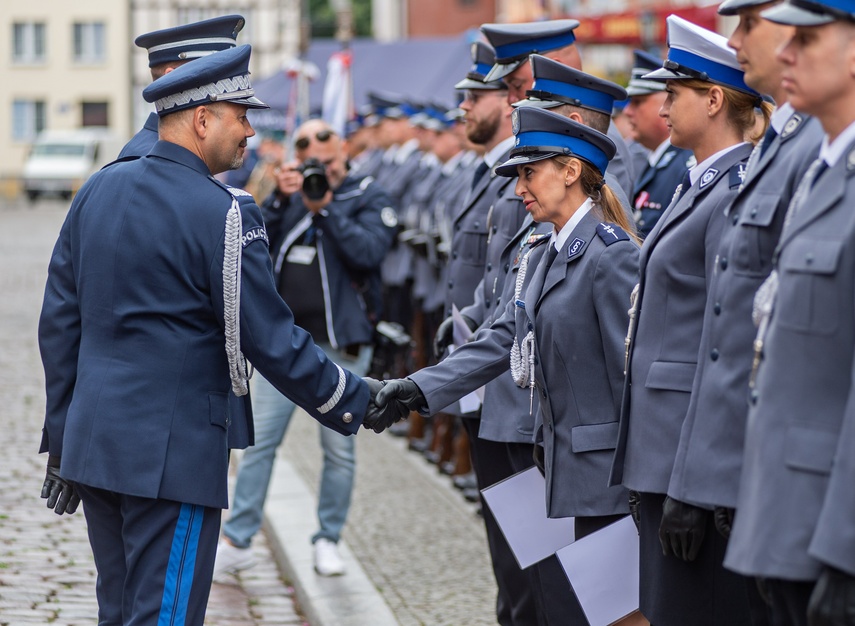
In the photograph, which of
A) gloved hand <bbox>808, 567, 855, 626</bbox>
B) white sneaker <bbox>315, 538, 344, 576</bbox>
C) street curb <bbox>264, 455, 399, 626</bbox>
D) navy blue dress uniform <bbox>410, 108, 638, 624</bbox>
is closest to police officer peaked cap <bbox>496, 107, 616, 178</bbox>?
navy blue dress uniform <bbox>410, 108, 638, 624</bbox>

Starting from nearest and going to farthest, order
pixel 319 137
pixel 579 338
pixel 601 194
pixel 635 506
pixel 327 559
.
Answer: pixel 635 506 → pixel 579 338 → pixel 601 194 → pixel 327 559 → pixel 319 137

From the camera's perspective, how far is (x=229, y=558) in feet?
21.9

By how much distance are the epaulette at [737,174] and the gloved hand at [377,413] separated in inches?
54.9

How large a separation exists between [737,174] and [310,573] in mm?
3615

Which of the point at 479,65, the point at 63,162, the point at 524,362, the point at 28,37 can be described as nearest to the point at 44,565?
the point at 479,65

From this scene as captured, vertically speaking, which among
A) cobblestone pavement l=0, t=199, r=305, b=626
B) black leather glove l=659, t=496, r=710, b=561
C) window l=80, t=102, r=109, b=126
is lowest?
window l=80, t=102, r=109, b=126

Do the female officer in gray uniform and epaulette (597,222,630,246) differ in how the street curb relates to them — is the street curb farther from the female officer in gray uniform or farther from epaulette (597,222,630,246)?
epaulette (597,222,630,246)

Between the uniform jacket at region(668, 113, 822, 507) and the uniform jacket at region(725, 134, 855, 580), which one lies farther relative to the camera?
the uniform jacket at region(668, 113, 822, 507)

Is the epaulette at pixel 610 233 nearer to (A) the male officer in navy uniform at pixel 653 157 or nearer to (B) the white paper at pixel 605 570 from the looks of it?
(B) the white paper at pixel 605 570

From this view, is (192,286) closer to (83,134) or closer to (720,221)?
(720,221)

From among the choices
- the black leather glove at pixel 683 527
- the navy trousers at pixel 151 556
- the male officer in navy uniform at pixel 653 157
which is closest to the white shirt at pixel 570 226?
the black leather glove at pixel 683 527

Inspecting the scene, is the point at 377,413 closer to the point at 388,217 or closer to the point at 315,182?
the point at 315,182

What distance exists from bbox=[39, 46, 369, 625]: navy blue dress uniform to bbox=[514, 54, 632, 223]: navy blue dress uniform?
47.5 inches

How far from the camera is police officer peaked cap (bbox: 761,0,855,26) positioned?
9.18 ft
